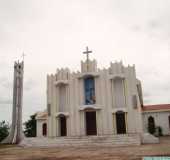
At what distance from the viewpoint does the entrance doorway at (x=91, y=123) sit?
74.2 feet

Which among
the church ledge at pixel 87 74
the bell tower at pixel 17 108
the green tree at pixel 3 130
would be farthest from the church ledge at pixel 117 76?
the green tree at pixel 3 130

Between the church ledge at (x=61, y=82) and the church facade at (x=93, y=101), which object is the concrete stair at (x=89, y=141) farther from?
the church ledge at (x=61, y=82)

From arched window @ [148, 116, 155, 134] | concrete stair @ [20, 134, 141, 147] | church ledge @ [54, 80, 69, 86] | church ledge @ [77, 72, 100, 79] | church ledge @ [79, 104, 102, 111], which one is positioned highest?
church ledge @ [77, 72, 100, 79]

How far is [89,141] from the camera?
1852 centimetres

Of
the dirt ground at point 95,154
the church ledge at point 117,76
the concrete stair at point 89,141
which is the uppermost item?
the church ledge at point 117,76

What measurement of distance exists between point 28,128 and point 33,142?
20999 mm

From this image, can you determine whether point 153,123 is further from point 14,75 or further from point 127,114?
point 14,75

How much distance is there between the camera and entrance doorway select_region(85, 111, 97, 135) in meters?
22.6

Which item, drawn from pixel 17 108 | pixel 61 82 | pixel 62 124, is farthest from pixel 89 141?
pixel 17 108

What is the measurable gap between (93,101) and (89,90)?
1146 mm

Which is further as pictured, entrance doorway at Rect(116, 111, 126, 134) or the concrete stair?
entrance doorway at Rect(116, 111, 126, 134)

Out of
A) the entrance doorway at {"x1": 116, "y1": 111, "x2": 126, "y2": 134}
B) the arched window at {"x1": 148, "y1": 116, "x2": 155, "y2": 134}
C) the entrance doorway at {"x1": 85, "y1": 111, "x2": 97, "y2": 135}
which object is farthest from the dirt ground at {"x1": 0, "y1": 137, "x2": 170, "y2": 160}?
the arched window at {"x1": 148, "y1": 116, "x2": 155, "y2": 134}

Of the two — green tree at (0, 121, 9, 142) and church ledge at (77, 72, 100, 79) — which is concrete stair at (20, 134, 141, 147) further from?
green tree at (0, 121, 9, 142)

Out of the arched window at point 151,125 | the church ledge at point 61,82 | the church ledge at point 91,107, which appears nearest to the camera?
the church ledge at point 91,107
